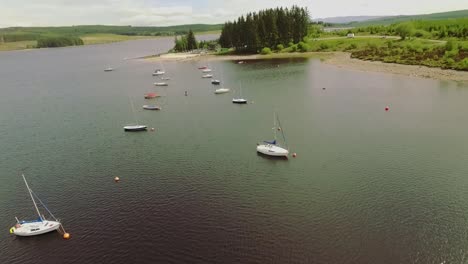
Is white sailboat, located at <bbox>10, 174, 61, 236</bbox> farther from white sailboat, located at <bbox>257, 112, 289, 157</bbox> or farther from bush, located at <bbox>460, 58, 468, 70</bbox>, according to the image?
bush, located at <bbox>460, 58, 468, 70</bbox>

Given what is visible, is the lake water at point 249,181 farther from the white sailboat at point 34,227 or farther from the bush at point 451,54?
the bush at point 451,54

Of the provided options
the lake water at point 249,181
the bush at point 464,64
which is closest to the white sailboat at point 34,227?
the lake water at point 249,181

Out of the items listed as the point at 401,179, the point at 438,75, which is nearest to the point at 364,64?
the point at 438,75

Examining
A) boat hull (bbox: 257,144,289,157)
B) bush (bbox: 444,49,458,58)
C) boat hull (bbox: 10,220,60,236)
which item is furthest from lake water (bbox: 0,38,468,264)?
bush (bbox: 444,49,458,58)

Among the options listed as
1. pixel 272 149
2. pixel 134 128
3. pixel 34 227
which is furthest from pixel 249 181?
pixel 134 128

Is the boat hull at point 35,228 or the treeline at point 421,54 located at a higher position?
the treeline at point 421,54

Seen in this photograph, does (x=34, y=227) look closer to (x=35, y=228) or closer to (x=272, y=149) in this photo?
(x=35, y=228)
